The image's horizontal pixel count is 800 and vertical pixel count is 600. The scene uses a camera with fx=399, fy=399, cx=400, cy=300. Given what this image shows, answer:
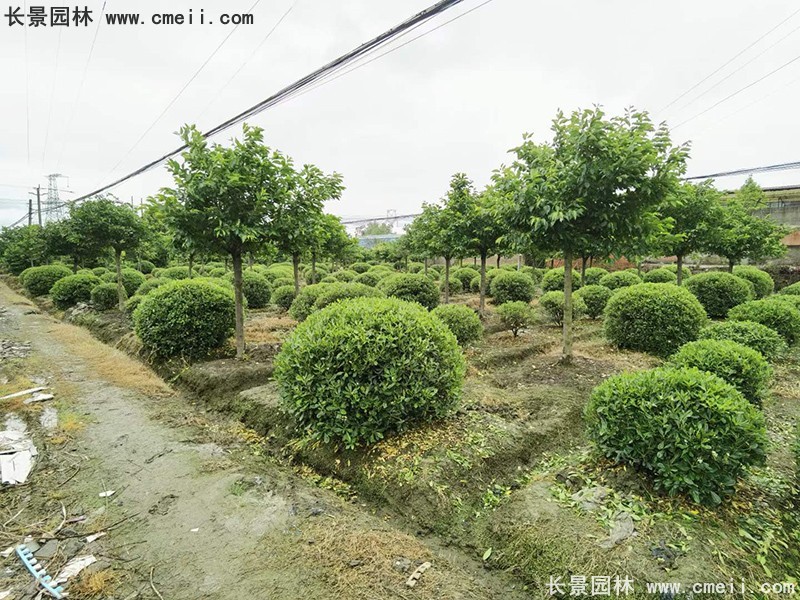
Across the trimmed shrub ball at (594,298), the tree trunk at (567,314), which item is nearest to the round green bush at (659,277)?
the trimmed shrub ball at (594,298)

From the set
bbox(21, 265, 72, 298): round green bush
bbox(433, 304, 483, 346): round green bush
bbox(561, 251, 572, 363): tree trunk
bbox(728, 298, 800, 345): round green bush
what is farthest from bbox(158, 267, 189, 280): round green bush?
bbox(728, 298, 800, 345): round green bush

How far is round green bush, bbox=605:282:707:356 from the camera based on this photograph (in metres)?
6.50

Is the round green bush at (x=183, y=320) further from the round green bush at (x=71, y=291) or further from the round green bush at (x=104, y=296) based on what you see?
the round green bush at (x=71, y=291)

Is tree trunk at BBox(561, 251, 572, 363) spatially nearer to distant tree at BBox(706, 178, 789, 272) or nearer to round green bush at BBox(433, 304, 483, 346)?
round green bush at BBox(433, 304, 483, 346)

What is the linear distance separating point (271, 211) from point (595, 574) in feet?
18.1

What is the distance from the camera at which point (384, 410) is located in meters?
3.50

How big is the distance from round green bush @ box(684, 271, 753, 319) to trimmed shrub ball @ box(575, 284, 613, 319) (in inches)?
71.5

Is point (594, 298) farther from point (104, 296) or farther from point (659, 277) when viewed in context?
point (104, 296)

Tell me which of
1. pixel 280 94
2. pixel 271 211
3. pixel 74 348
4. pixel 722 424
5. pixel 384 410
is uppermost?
pixel 280 94

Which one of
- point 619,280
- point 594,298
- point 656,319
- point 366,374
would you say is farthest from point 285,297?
point 619,280

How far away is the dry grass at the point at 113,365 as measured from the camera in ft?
19.8

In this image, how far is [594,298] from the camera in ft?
32.9

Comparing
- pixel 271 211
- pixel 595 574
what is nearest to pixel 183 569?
pixel 595 574

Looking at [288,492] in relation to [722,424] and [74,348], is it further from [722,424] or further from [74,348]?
[74,348]
